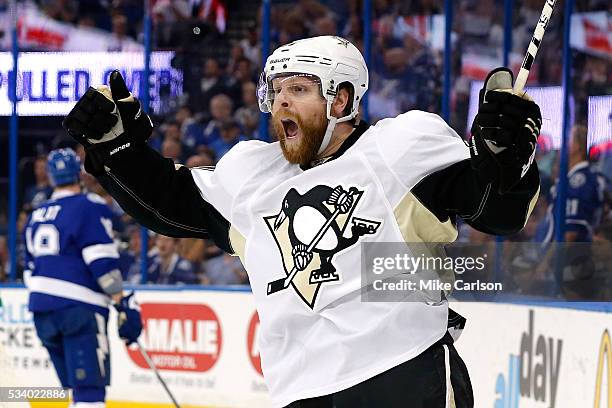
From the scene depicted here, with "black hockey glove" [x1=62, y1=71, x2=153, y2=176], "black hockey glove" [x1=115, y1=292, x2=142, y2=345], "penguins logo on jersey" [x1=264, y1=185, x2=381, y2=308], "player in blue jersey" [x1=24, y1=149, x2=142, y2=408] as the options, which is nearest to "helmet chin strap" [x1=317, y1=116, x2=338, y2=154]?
"penguins logo on jersey" [x1=264, y1=185, x2=381, y2=308]

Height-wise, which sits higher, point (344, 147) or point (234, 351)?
point (344, 147)

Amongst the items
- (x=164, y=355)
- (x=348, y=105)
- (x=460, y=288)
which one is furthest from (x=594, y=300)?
(x=164, y=355)

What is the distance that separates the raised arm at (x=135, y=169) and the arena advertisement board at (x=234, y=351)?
2.10 meters

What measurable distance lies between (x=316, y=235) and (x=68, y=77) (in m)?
5.15

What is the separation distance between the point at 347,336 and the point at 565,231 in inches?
110

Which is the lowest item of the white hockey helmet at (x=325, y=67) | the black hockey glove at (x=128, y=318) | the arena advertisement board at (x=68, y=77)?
the black hockey glove at (x=128, y=318)

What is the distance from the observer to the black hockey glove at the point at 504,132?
2.44 metres

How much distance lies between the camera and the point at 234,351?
708 cm

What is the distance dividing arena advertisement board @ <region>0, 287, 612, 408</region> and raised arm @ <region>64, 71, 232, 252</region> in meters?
2.10

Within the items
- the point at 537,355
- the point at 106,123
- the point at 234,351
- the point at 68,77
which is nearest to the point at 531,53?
the point at 106,123

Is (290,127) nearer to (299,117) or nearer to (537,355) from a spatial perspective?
(299,117)

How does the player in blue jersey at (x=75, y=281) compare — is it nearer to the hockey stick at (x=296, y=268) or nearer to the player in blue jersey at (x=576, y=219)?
the player in blue jersey at (x=576, y=219)

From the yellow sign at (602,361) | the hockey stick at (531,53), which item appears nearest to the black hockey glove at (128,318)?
the yellow sign at (602,361)

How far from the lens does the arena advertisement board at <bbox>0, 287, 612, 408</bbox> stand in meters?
4.93
